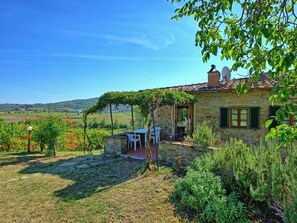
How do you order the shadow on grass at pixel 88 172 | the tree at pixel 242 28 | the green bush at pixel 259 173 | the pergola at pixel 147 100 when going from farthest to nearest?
the pergola at pixel 147 100
the shadow on grass at pixel 88 172
the green bush at pixel 259 173
the tree at pixel 242 28

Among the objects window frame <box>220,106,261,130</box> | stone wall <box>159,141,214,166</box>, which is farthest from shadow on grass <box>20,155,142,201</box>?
window frame <box>220,106,261,130</box>

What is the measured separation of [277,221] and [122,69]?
2230 cm

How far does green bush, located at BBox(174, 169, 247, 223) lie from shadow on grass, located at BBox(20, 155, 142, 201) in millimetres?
2454

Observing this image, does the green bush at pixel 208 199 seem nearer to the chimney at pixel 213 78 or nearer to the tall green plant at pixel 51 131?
the chimney at pixel 213 78

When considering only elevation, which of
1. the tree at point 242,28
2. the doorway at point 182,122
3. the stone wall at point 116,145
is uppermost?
the tree at point 242,28

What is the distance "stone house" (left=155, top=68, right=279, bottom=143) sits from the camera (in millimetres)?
10008

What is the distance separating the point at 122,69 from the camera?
2472 centimetres

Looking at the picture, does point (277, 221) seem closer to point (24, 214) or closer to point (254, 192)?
point (254, 192)

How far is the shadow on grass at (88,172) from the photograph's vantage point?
6.26 m

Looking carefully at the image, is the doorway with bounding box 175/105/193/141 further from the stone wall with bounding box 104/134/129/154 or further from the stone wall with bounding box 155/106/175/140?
the stone wall with bounding box 104/134/129/154

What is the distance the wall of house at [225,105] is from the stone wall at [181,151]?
13.1ft

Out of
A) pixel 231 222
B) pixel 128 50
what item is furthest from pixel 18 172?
pixel 128 50

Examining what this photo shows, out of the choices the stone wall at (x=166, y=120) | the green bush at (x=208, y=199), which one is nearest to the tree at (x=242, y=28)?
the green bush at (x=208, y=199)

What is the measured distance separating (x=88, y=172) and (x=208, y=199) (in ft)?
16.1
